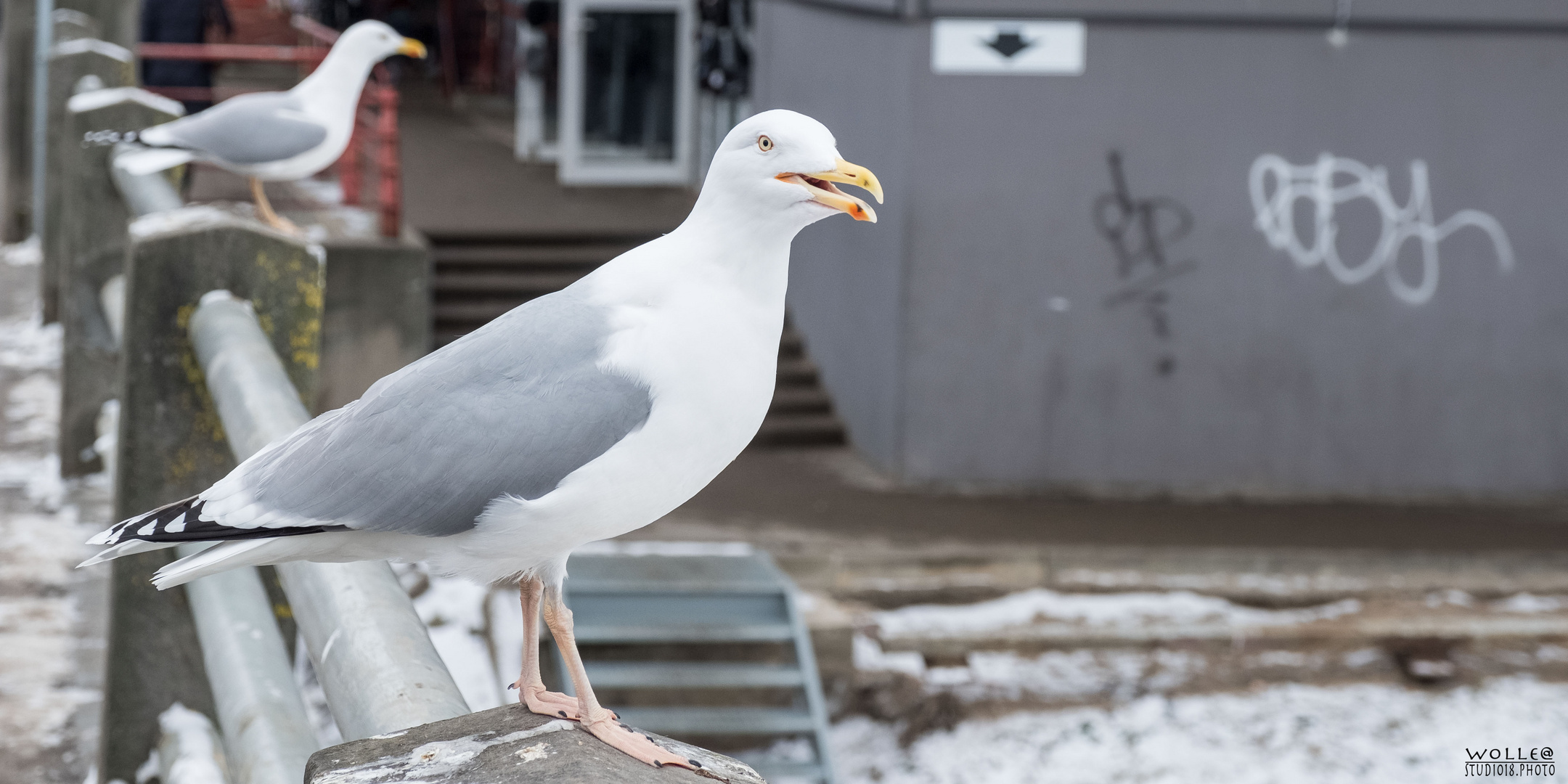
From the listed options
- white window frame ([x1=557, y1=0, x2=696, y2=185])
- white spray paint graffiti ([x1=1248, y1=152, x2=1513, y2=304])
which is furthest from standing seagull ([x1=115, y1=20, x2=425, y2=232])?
white window frame ([x1=557, y1=0, x2=696, y2=185])

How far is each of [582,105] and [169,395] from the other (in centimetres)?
1090

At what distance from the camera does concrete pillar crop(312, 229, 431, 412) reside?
8344 millimetres

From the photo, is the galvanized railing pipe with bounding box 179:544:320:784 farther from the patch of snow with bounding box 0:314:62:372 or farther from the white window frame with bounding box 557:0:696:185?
the white window frame with bounding box 557:0:696:185

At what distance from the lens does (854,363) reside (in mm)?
9555

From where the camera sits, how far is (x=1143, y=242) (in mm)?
8656

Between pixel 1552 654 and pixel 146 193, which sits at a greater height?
pixel 146 193

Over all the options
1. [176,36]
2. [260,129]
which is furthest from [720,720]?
[176,36]

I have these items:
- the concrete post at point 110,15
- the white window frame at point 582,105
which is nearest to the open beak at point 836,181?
the concrete post at point 110,15

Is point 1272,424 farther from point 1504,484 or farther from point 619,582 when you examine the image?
point 619,582

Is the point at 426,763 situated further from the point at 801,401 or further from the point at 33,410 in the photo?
the point at 801,401

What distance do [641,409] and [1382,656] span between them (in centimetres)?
614

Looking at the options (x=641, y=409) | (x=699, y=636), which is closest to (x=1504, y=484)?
(x=699, y=636)

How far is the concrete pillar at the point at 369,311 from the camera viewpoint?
328 inches

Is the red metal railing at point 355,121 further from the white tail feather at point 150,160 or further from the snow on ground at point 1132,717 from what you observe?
the white tail feather at point 150,160
